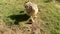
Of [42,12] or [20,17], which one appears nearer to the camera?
[20,17]

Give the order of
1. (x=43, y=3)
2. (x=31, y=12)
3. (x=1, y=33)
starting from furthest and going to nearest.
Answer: (x=43, y=3)
(x=31, y=12)
(x=1, y=33)

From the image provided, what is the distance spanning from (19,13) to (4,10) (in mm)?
618

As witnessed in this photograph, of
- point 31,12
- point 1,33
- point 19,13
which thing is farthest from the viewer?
point 19,13

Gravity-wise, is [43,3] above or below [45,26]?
above

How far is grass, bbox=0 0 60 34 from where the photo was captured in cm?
702

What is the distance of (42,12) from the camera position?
7617 millimetres

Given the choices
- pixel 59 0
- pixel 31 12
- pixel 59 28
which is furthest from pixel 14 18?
pixel 59 0

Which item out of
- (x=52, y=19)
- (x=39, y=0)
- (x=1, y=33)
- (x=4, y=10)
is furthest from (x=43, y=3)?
(x=1, y=33)

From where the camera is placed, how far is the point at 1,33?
6.67m

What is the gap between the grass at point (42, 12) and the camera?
7.02 metres

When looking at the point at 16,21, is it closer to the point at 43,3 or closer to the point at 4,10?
the point at 4,10

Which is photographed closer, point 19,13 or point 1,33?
point 1,33

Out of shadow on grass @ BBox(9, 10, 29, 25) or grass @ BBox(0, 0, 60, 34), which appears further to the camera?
shadow on grass @ BBox(9, 10, 29, 25)

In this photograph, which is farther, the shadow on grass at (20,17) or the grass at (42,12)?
the shadow on grass at (20,17)
